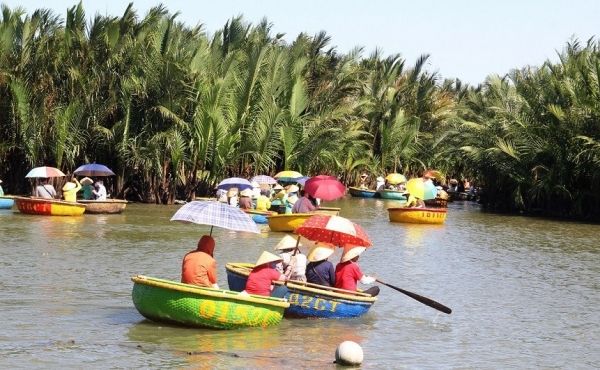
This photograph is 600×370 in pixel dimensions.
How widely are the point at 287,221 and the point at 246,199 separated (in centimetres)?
336

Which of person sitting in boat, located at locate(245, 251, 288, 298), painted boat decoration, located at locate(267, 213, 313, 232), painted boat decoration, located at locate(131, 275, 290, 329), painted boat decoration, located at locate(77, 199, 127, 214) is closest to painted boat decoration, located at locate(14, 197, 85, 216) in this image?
painted boat decoration, located at locate(77, 199, 127, 214)

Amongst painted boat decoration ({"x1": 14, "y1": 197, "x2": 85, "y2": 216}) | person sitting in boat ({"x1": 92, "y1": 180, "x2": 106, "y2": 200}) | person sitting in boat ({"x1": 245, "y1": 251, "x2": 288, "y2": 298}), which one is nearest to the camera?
person sitting in boat ({"x1": 245, "y1": 251, "x2": 288, "y2": 298})

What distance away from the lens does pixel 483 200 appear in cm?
5344

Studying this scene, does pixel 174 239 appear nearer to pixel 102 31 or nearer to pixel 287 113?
pixel 102 31

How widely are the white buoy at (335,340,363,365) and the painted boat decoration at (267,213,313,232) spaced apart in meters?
17.3

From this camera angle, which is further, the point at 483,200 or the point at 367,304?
the point at 483,200

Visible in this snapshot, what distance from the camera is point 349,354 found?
14234 mm

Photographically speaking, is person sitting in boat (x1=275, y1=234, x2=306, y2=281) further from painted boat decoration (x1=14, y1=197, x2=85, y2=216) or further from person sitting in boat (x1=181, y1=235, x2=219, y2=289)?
painted boat decoration (x1=14, y1=197, x2=85, y2=216)

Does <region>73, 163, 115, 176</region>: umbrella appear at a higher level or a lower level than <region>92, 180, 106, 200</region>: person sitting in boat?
higher

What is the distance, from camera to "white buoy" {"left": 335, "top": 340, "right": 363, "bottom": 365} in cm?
1424

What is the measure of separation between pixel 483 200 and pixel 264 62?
13.4 metres

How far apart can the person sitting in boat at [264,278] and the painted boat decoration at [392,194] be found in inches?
1596

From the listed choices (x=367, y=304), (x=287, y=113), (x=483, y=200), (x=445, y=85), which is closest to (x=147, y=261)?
(x=367, y=304)

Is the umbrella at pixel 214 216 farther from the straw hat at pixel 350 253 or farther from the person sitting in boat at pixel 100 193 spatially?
the person sitting in boat at pixel 100 193
